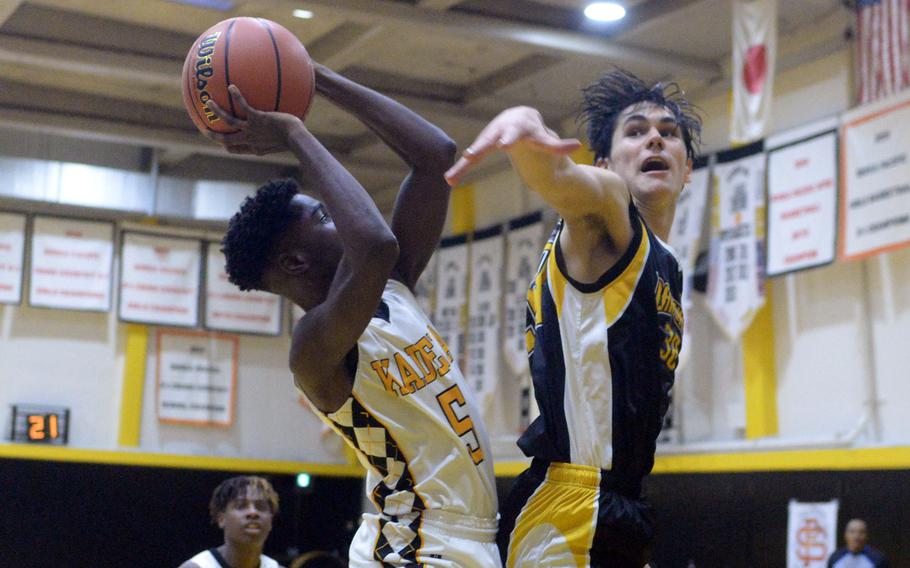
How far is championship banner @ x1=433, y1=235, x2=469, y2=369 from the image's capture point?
1382 centimetres

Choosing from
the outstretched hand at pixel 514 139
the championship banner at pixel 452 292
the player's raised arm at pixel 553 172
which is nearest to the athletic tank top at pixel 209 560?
the player's raised arm at pixel 553 172

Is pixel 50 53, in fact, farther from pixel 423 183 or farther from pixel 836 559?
pixel 423 183

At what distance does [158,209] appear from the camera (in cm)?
1507

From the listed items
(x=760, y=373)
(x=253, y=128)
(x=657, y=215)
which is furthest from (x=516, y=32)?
(x=253, y=128)

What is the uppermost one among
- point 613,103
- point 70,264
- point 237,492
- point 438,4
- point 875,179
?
point 438,4

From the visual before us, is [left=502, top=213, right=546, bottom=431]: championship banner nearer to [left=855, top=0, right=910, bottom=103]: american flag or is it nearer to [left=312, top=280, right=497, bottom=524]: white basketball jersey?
[left=855, top=0, right=910, bottom=103]: american flag

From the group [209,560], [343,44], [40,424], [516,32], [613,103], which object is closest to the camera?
[613,103]

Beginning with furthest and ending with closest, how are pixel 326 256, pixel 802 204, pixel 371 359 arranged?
pixel 802 204 < pixel 326 256 < pixel 371 359

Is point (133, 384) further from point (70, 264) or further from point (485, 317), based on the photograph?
point (485, 317)

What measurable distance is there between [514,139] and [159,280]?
12.7 metres

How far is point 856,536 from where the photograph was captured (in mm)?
8875

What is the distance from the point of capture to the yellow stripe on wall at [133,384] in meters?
14.4

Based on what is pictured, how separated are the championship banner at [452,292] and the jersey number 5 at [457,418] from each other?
10557 millimetres

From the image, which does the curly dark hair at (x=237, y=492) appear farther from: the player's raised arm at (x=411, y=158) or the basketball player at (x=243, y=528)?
the player's raised arm at (x=411, y=158)
